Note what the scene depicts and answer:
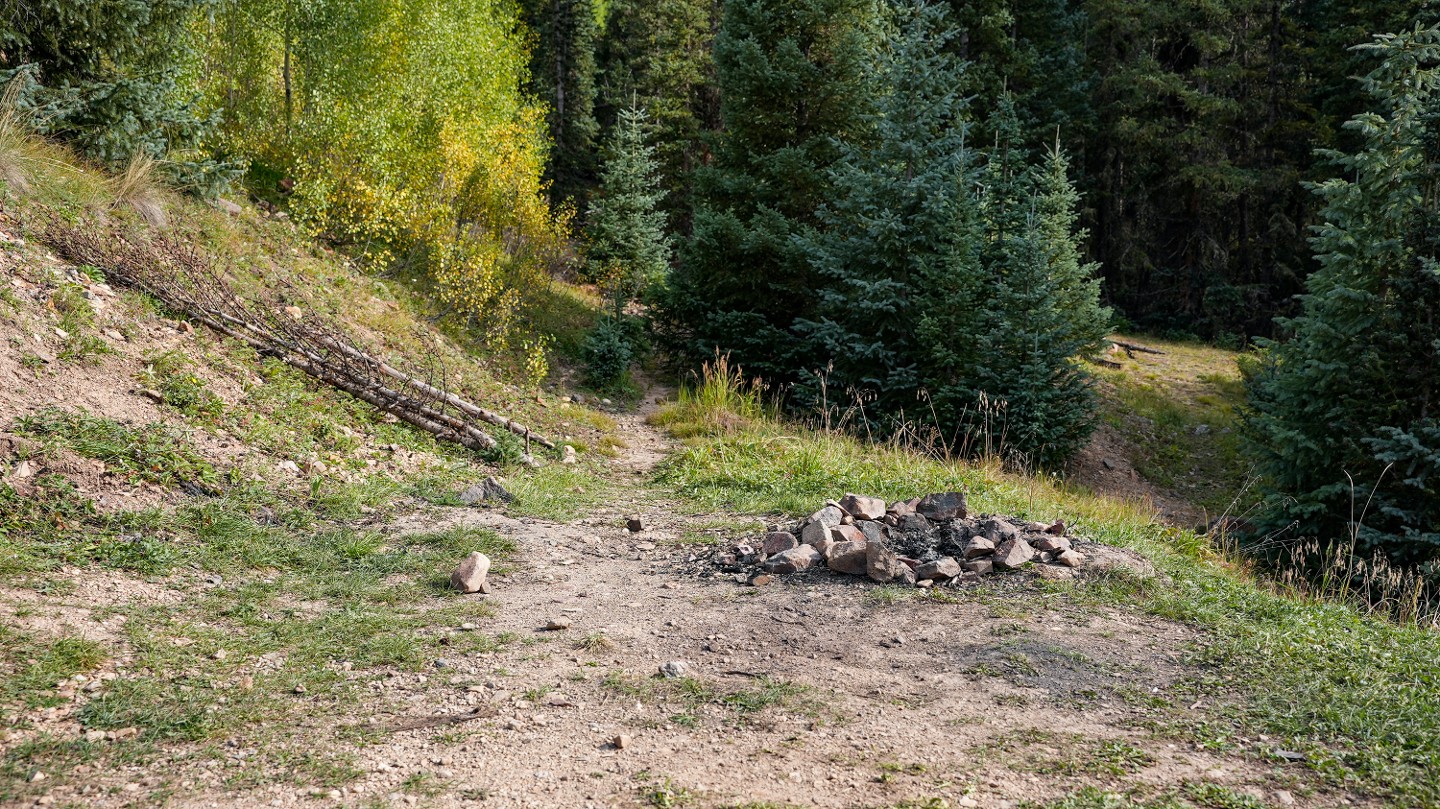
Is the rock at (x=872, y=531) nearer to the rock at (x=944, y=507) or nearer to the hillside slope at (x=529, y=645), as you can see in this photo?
the rock at (x=944, y=507)

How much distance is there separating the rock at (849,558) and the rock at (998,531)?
922 millimetres

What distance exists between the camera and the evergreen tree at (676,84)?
1085 inches

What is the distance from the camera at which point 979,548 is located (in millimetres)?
6141

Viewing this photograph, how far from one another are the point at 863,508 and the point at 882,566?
37.2 inches

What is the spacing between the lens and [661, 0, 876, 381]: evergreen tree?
14.3 m

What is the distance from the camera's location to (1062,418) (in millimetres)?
12742

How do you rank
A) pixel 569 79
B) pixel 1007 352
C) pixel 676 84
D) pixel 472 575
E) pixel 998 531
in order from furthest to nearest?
pixel 569 79, pixel 676 84, pixel 1007 352, pixel 998 531, pixel 472 575

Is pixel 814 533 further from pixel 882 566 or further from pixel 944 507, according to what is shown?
pixel 944 507

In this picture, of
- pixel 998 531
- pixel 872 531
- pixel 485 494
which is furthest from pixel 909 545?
pixel 485 494

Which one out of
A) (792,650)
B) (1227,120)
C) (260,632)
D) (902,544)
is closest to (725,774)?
(792,650)

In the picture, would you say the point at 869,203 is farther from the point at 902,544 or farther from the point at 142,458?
the point at 142,458

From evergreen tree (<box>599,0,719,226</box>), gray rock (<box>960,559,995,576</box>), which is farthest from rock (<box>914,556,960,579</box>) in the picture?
evergreen tree (<box>599,0,719,226</box>)

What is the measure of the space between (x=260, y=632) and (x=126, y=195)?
311 inches

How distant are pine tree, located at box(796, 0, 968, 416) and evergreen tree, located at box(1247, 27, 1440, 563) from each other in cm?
444
